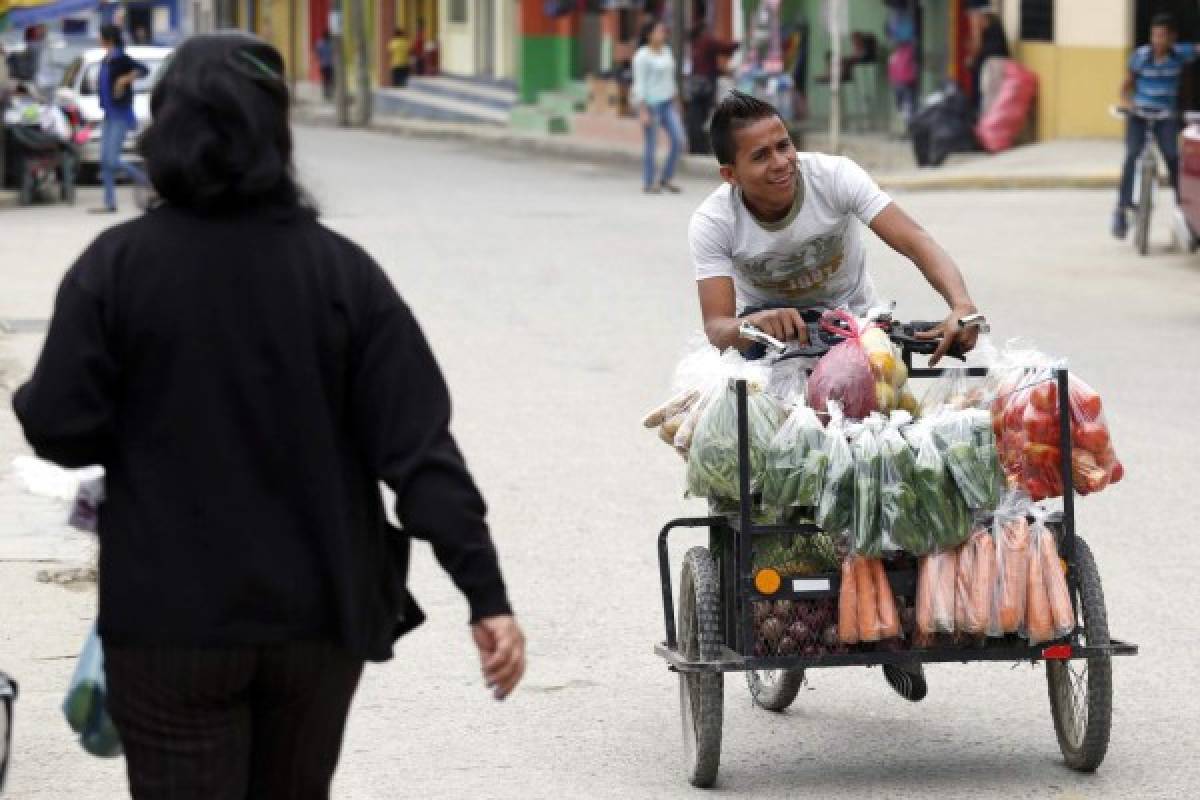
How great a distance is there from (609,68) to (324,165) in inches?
439

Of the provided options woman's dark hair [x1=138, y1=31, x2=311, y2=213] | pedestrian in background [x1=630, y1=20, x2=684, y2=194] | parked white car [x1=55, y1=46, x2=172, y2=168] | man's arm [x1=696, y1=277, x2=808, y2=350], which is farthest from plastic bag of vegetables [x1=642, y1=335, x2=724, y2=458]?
parked white car [x1=55, y1=46, x2=172, y2=168]

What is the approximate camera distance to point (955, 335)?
579 centimetres

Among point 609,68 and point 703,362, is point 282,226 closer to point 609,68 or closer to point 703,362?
point 703,362

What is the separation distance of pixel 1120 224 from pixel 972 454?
14.8m

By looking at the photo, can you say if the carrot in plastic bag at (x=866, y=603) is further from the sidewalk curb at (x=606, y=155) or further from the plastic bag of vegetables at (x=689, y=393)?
the sidewalk curb at (x=606, y=155)

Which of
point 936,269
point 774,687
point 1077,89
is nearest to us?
point 936,269

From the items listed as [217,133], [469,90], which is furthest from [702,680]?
[469,90]

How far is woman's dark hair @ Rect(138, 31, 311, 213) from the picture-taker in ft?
11.7

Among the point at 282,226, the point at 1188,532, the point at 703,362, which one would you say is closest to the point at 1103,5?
the point at 1188,532

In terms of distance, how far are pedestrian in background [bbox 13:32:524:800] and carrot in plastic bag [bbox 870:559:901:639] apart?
222 cm

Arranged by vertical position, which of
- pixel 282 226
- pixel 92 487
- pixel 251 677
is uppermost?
pixel 282 226

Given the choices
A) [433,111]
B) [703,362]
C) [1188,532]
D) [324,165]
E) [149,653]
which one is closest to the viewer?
[149,653]

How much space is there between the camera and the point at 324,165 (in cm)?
3238

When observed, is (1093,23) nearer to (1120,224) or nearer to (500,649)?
(1120,224)
